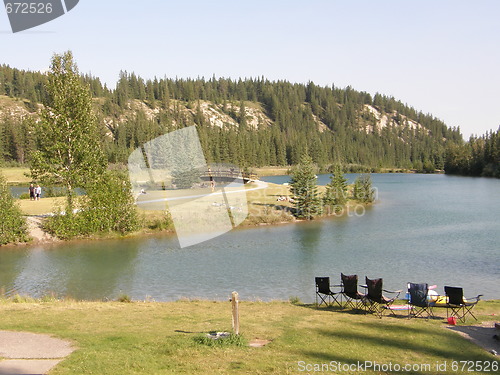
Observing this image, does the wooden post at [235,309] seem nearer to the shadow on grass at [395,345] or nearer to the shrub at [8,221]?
the shadow on grass at [395,345]

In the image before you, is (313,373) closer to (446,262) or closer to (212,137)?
(446,262)

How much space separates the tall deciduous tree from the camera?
4234 centimetres

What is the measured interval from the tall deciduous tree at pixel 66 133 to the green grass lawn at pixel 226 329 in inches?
1046

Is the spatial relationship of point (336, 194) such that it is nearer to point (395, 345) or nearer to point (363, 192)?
point (363, 192)

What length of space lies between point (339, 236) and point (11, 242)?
3028cm

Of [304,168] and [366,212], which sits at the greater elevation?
[304,168]

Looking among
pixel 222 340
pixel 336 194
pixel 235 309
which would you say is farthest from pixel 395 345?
pixel 336 194

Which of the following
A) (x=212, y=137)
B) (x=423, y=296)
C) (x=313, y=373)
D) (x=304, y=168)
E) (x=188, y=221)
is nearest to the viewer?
(x=313, y=373)

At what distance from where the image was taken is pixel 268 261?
33094mm

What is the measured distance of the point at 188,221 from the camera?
155 feet

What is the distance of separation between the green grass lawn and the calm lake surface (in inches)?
246

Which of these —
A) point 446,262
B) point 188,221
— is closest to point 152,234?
point 188,221

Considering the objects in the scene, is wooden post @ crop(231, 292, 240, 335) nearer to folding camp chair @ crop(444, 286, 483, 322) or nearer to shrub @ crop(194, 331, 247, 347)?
shrub @ crop(194, 331, 247, 347)

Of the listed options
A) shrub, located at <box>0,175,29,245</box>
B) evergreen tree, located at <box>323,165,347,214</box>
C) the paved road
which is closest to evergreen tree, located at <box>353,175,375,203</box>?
evergreen tree, located at <box>323,165,347,214</box>
